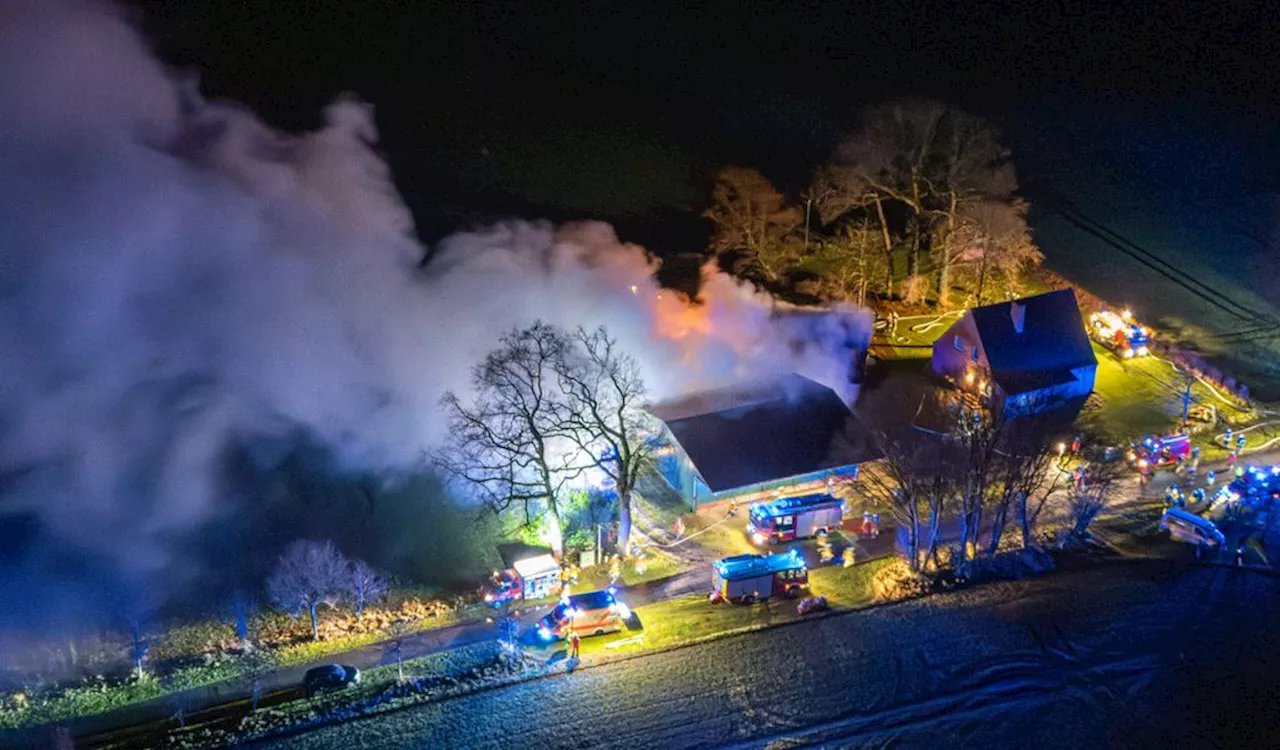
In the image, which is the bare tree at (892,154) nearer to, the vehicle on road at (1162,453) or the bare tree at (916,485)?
the vehicle on road at (1162,453)

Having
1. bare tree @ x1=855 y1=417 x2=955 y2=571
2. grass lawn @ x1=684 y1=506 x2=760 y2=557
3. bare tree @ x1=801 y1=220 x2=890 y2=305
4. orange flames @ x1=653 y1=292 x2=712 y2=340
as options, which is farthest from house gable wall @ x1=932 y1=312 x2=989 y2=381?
grass lawn @ x1=684 y1=506 x2=760 y2=557

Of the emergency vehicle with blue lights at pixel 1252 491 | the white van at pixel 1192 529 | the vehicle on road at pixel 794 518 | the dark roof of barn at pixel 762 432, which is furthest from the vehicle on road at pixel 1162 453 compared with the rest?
the vehicle on road at pixel 794 518

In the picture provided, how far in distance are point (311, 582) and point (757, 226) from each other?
2723 cm

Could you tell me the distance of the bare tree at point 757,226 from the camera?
46500 millimetres

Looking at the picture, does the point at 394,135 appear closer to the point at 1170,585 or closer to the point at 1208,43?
the point at 1170,585

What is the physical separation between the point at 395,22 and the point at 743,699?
65817 millimetres

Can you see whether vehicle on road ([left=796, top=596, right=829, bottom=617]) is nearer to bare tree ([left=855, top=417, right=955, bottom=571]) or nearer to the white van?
bare tree ([left=855, top=417, right=955, bottom=571])

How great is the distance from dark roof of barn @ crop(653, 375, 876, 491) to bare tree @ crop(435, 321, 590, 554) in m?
3.86

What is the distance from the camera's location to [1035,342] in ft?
126

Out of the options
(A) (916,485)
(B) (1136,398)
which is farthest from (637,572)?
(B) (1136,398)

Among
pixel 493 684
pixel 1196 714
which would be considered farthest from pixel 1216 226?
pixel 493 684

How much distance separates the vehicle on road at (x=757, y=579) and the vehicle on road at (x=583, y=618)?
300 centimetres

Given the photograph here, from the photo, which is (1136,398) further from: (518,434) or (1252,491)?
(518,434)

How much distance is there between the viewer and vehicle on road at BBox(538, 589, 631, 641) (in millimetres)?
26234
